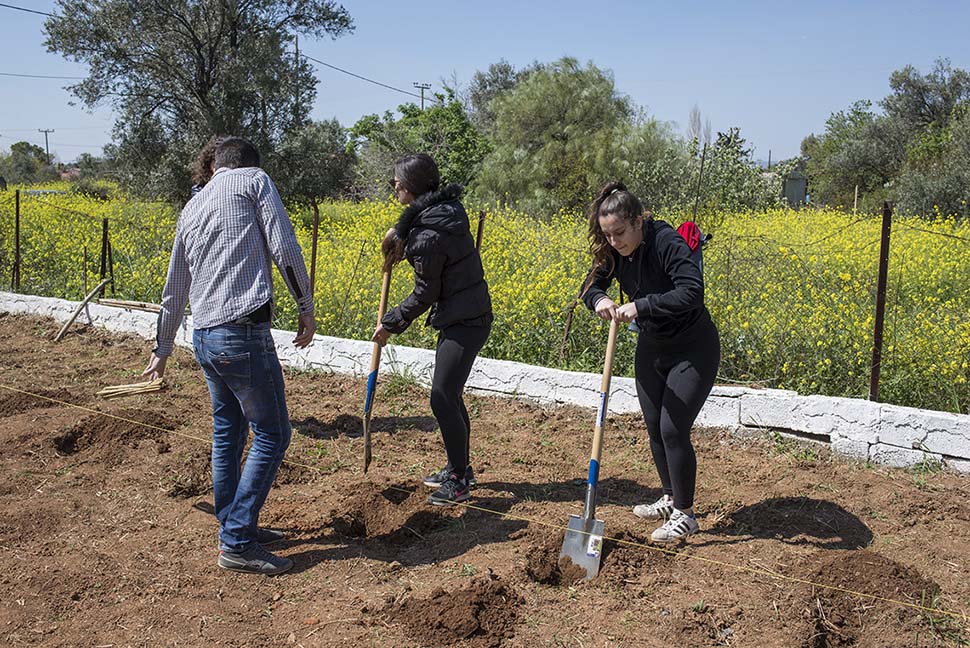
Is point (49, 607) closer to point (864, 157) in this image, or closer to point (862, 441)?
point (862, 441)

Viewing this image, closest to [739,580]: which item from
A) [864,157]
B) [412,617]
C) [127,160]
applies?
[412,617]

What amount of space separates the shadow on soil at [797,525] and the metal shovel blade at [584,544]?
58cm

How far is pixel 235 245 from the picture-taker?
331cm

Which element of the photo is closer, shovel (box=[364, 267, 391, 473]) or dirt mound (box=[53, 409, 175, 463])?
shovel (box=[364, 267, 391, 473])

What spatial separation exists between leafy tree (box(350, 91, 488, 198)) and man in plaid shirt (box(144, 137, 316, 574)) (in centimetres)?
2132

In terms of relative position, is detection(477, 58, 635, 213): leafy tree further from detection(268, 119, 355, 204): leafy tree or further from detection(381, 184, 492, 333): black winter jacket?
detection(381, 184, 492, 333): black winter jacket

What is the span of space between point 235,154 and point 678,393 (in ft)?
7.22

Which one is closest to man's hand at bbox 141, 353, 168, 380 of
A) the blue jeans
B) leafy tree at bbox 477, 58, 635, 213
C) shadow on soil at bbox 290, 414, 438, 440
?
the blue jeans

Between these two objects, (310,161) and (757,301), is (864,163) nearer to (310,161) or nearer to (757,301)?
(310,161)

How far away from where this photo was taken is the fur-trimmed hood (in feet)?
13.0

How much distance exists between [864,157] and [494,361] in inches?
1131

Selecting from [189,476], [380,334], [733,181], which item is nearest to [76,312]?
[189,476]

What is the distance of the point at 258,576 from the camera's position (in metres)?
3.56

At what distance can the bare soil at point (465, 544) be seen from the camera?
3139 millimetres
